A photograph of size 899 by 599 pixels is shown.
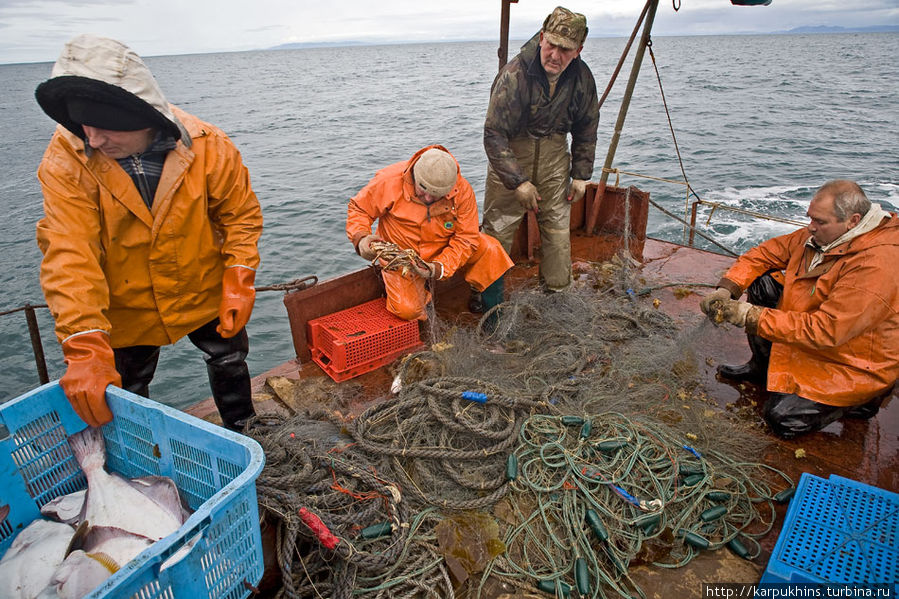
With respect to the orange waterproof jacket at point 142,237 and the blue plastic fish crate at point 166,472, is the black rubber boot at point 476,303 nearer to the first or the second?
the orange waterproof jacket at point 142,237

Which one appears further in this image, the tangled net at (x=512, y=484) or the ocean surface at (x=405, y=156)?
the ocean surface at (x=405, y=156)

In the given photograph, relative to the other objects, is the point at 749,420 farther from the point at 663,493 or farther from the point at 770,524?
the point at 663,493

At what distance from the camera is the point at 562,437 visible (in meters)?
3.21

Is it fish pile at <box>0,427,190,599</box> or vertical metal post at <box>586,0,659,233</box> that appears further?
vertical metal post at <box>586,0,659,233</box>

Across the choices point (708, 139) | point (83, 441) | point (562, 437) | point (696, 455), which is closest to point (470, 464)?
point (562, 437)

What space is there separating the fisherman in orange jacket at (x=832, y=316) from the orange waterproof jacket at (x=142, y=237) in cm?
312

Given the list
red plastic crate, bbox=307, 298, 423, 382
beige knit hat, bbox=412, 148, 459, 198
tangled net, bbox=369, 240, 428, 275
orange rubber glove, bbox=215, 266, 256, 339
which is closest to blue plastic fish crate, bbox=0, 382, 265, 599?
orange rubber glove, bbox=215, 266, 256, 339

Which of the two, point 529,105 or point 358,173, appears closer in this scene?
point 529,105

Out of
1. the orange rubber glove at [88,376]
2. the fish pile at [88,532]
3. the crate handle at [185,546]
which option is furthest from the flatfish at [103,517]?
the crate handle at [185,546]

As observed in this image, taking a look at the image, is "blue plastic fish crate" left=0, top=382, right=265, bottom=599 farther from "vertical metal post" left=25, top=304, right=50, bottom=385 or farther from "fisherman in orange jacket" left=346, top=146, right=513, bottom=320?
"fisherman in orange jacket" left=346, top=146, right=513, bottom=320

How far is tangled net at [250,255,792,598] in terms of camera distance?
2602 millimetres

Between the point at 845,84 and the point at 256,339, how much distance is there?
46731mm

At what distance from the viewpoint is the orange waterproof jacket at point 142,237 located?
2.39 meters

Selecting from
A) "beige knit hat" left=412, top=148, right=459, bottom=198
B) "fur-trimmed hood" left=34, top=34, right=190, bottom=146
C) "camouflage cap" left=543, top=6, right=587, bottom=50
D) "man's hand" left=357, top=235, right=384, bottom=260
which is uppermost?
"camouflage cap" left=543, top=6, right=587, bottom=50
